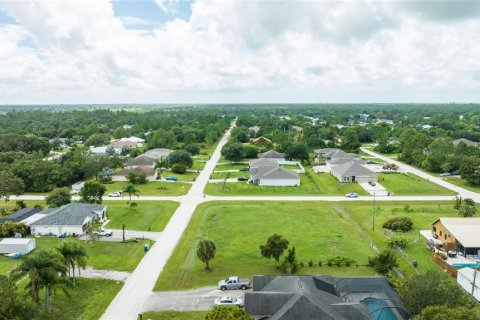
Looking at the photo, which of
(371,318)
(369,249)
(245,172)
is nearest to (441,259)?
(369,249)

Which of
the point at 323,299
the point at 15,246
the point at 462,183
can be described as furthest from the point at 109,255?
the point at 462,183

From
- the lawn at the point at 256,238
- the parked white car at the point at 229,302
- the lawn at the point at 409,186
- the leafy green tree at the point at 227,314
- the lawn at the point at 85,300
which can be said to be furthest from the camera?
the lawn at the point at 409,186

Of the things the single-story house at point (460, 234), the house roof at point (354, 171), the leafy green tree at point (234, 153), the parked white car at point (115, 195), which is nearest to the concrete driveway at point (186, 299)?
the single-story house at point (460, 234)

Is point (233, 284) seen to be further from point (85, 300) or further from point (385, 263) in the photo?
point (385, 263)

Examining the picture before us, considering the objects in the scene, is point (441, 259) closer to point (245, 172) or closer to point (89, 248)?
point (89, 248)

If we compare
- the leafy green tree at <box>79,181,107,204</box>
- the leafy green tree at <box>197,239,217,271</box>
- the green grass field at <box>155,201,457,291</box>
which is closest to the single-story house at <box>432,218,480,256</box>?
the green grass field at <box>155,201,457,291</box>

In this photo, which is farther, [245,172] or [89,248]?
[245,172]

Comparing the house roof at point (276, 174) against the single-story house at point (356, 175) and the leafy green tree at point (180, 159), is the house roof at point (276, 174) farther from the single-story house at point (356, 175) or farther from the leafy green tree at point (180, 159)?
the leafy green tree at point (180, 159)

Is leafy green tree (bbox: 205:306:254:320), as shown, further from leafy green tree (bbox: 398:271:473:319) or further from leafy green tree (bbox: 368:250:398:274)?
leafy green tree (bbox: 368:250:398:274)
